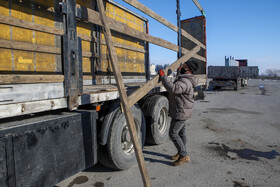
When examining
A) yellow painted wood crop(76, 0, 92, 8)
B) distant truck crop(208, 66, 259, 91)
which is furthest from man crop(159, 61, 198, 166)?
distant truck crop(208, 66, 259, 91)

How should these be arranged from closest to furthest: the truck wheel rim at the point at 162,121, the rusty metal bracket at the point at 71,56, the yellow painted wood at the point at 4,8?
the yellow painted wood at the point at 4,8 → the rusty metal bracket at the point at 71,56 → the truck wheel rim at the point at 162,121

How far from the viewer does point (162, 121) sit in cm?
471

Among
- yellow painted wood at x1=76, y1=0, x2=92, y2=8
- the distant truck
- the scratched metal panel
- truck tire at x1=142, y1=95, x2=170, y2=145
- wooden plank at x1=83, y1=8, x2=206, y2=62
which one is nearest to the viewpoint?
the scratched metal panel

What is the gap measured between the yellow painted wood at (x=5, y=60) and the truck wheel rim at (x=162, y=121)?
3.22m

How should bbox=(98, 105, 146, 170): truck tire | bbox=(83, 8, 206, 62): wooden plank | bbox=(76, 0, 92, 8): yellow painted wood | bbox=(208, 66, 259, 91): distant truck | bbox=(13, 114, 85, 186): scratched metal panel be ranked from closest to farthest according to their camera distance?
1. bbox=(13, 114, 85, 186): scratched metal panel
2. bbox=(83, 8, 206, 62): wooden plank
3. bbox=(98, 105, 146, 170): truck tire
4. bbox=(76, 0, 92, 8): yellow painted wood
5. bbox=(208, 66, 259, 91): distant truck

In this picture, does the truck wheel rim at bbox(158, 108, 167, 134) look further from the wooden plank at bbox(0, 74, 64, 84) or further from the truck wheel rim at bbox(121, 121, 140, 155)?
the wooden plank at bbox(0, 74, 64, 84)

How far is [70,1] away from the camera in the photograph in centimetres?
226

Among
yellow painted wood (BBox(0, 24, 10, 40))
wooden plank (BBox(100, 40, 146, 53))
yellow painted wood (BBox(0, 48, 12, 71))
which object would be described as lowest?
yellow painted wood (BBox(0, 48, 12, 71))

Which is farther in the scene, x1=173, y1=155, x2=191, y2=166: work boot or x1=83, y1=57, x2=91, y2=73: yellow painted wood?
x1=173, y1=155, x2=191, y2=166: work boot

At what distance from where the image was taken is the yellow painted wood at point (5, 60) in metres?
1.92

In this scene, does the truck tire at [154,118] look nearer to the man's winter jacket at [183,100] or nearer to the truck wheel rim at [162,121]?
the truck wheel rim at [162,121]

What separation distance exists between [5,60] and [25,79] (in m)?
0.32

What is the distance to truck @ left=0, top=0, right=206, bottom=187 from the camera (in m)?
1.81

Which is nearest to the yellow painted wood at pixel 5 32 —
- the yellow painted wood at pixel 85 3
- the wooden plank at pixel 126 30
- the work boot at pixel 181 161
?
the wooden plank at pixel 126 30
